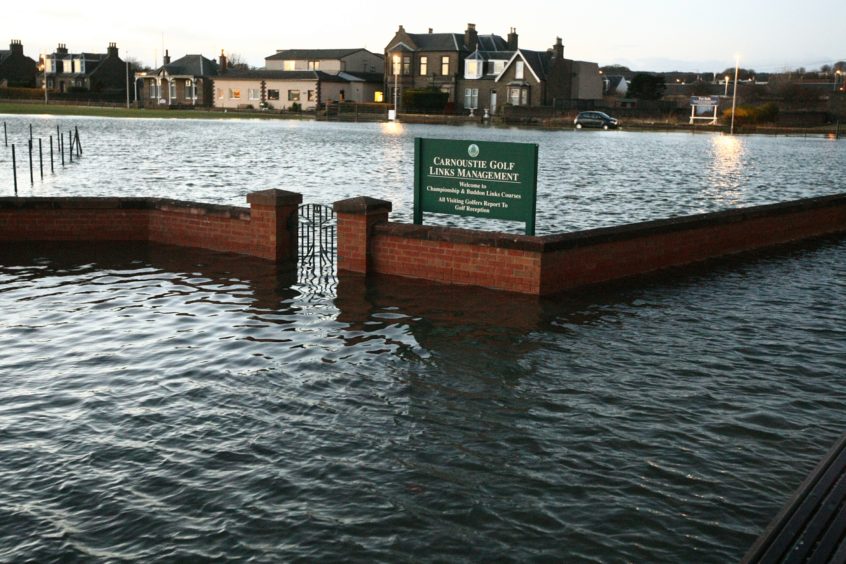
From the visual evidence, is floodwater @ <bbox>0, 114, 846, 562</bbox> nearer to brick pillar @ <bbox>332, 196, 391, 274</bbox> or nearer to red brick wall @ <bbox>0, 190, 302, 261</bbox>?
brick pillar @ <bbox>332, 196, 391, 274</bbox>

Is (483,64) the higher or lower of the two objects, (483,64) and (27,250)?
the higher

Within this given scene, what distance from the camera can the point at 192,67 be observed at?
13588 centimetres

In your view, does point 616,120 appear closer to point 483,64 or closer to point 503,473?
point 483,64

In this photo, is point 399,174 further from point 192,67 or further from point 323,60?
point 192,67

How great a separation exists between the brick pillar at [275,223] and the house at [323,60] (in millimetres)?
114122

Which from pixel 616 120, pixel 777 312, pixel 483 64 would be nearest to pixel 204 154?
pixel 777 312

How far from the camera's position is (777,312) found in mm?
12906

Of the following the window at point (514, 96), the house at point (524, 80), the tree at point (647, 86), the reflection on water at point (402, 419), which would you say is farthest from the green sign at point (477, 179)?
the tree at point (647, 86)

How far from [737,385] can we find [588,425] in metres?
2.22

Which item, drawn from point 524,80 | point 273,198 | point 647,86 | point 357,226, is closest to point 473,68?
point 524,80

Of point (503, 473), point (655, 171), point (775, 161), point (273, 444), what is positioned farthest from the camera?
point (775, 161)

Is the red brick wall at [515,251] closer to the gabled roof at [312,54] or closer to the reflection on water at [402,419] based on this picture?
the reflection on water at [402,419]

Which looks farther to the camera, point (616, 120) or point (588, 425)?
point (616, 120)

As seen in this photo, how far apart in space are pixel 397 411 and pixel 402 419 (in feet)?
0.73
